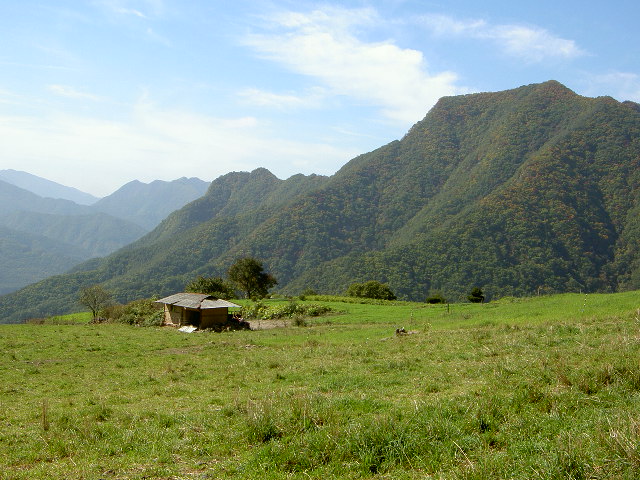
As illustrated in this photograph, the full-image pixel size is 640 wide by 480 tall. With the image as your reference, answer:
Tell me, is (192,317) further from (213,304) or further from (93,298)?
(93,298)

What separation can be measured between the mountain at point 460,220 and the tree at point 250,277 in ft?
106

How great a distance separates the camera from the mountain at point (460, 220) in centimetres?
8962

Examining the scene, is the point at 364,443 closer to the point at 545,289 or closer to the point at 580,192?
the point at 545,289

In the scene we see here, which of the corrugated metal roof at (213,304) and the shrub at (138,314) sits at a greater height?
the corrugated metal roof at (213,304)

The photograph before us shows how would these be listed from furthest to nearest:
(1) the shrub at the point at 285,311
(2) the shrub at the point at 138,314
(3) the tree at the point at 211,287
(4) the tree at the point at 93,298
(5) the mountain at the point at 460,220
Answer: (5) the mountain at the point at 460,220 < (3) the tree at the point at 211,287 < (4) the tree at the point at 93,298 < (1) the shrub at the point at 285,311 < (2) the shrub at the point at 138,314

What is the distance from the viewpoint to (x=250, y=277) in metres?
67.2

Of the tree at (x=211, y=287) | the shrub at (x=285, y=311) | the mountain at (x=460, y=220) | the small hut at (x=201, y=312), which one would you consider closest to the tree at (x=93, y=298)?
the tree at (x=211, y=287)

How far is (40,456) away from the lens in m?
7.46

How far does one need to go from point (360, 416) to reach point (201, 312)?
33.4 metres

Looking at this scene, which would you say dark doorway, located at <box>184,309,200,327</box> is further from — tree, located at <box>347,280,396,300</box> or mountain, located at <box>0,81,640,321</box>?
mountain, located at <box>0,81,640,321</box>

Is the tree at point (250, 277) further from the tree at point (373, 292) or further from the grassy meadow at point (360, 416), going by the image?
the grassy meadow at point (360, 416)

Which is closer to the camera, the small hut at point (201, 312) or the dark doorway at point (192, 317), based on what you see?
the small hut at point (201, 312)

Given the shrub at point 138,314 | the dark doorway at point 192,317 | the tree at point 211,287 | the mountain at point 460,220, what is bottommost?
the shrub at point 138,314

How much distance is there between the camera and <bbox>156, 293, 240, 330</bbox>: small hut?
39134 millimetres
